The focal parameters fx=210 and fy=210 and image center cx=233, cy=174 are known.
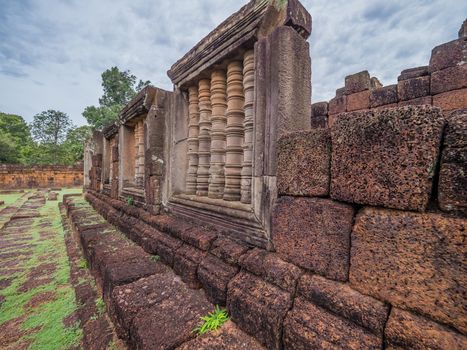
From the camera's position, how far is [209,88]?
2.59 metres

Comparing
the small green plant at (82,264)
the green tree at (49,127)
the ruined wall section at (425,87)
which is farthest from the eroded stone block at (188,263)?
the green tree at (49,127)

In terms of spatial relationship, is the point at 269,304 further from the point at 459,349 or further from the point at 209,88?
the point at 209,88

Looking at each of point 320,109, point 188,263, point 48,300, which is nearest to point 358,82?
point 320,109

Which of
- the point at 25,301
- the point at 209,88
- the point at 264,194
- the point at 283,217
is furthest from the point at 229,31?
the point at 25,301

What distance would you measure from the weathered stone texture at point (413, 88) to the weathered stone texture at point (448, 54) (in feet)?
0.67

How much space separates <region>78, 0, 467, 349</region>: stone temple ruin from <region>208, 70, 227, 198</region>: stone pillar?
0.04 feet

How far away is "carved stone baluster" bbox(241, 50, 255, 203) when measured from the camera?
192 cm

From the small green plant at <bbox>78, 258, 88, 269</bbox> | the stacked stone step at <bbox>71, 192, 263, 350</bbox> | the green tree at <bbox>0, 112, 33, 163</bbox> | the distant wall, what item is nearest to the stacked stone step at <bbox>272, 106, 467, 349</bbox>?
the stacked stone step at <bbox>71, 192, 263, 350</bbox>

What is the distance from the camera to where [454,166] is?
33.8 inches

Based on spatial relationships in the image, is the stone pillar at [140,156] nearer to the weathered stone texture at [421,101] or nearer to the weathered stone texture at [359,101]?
the weathered stone texture at [359,101]

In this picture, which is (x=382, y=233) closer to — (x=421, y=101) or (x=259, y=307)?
(x=259, y=307)

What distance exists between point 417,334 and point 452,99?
13.7 ft

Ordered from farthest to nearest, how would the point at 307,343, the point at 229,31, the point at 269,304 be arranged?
the point at 229,31 < the point at 269,304 < the point at 307,343

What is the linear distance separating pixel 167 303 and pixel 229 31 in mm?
2378
